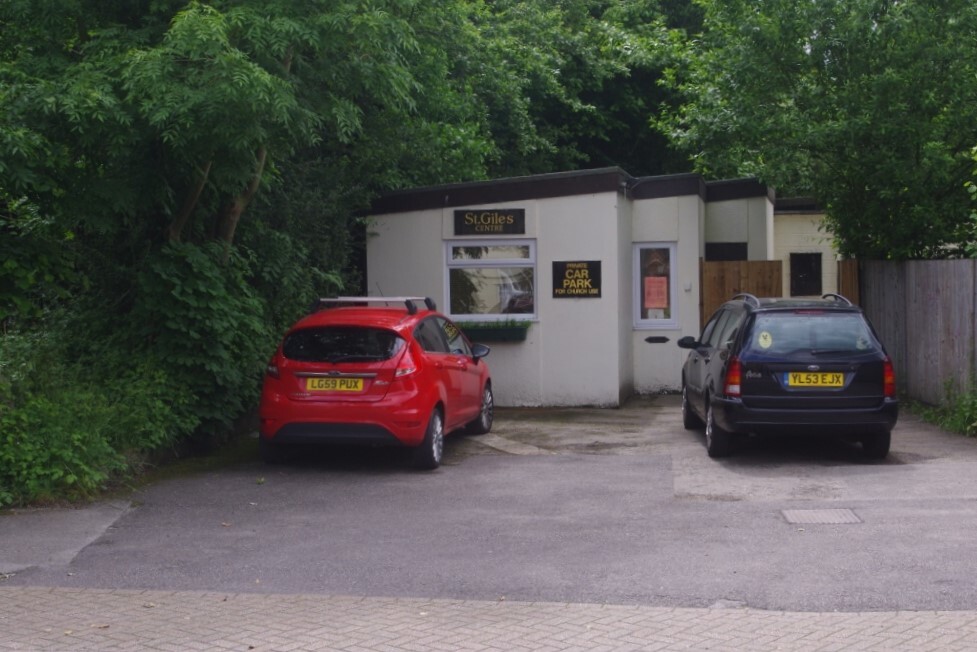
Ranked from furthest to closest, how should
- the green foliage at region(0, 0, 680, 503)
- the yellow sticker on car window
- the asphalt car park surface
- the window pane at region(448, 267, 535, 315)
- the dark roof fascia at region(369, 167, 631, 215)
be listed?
the window pane at region(448, 267, 535, 315) → the dark roof fascia at region(369, 167, 631, 215) → the yellow sticker on car window → the green foliage at region(0, 0, 680, 503) → the asphalt car park surface

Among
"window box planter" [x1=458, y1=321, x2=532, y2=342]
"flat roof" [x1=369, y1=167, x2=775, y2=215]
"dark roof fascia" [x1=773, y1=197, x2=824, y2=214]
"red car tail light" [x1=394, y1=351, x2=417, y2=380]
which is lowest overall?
"red car tail light" [x1=394, y1=351, x2=417, y2=380]

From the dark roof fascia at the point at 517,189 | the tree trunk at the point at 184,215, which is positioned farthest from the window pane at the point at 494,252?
the tree trunk at the point at 184,215

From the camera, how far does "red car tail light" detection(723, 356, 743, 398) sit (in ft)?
37.2

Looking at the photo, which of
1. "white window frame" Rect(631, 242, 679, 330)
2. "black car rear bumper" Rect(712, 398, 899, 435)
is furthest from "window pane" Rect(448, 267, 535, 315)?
"black car rear bumper" Rect(712, 398, 899, 435)

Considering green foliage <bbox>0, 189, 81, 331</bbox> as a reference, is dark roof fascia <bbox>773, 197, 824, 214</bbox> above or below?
above

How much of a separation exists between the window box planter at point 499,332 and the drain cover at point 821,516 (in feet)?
25.2

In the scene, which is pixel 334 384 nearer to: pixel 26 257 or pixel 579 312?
pixel 26 257

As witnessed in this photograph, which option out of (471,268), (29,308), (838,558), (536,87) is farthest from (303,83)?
(536,87)

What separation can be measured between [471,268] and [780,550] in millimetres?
9592

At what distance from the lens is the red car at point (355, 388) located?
11.1 metres

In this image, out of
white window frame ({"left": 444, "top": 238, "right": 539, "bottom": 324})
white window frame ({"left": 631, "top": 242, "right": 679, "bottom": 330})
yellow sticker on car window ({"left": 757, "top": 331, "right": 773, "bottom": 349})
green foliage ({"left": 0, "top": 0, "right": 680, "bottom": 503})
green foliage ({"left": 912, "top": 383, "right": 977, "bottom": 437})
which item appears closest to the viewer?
green foliage ({"left": 0, "top": 0, "right": 680, "bottom": 503})

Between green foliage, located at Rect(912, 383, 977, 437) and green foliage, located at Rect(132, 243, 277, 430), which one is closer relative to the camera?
green foliage, located at Rect(132, 243, 277, 430)

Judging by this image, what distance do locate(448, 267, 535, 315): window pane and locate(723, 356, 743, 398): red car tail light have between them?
227 inches

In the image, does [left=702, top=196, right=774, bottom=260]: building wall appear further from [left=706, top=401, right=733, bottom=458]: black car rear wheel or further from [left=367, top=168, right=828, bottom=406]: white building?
[left=706, top=401, right=733, bottom=458]: black car rear wheel
